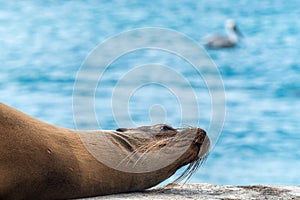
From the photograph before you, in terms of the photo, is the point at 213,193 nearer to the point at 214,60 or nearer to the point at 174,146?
the point at 174,146

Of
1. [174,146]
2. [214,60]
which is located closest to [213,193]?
[174,146]

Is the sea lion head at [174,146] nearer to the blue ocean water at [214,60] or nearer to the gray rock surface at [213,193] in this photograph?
the gray rock surface at [213,193]

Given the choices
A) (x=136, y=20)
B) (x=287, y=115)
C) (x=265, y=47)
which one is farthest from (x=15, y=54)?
(x=287, y=115)

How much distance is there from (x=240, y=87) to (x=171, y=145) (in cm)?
644

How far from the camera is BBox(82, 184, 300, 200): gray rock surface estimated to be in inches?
106

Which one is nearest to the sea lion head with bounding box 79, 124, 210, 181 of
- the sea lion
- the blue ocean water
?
the sea lion

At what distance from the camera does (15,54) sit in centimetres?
1134

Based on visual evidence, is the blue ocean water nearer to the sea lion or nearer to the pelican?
the pelican

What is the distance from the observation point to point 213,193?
9.37 ft

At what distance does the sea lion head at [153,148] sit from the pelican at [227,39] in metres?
8.05

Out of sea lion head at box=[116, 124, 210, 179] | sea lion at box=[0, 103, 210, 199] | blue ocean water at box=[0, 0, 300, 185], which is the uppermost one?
blue ocean water at box=[0, 0, 300, 185]

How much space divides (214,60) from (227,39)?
46.1 inches

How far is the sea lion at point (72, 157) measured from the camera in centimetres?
248

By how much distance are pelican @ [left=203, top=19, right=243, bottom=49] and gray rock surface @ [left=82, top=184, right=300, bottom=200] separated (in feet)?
25.7
